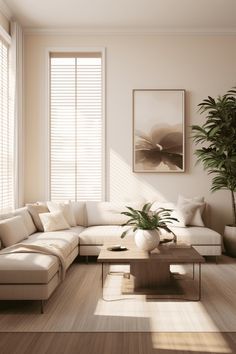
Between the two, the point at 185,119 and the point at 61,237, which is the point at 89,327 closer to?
the point at 61,237

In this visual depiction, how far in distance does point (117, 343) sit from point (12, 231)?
6.98 feet

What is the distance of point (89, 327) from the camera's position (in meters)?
3.23

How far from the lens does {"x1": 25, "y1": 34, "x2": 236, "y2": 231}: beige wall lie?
6582mm

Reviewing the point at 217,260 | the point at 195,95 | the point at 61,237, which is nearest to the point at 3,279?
the point at 61,237

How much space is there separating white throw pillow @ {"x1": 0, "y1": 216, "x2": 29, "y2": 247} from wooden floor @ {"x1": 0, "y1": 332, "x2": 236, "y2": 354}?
5.01ft

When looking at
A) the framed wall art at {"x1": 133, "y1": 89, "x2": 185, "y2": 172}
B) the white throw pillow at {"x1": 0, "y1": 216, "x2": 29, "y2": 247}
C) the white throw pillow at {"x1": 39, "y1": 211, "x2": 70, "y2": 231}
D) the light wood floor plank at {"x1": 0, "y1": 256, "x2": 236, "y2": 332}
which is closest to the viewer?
the light wood floor plank at {"x1": 0, "y1": 256, "x2": 236, "y2": 332}

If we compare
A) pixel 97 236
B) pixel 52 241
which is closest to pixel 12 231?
pixel 52 241

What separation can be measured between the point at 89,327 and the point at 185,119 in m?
4.15

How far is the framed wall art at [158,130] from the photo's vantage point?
6555 millimetres

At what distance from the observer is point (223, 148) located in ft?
19.4

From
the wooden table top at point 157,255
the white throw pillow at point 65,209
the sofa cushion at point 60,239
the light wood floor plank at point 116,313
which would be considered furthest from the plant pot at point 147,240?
the white throw pillow at point 65,209

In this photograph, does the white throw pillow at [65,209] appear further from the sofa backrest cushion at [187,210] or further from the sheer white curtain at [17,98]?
the sofa backrest cushion at [187,210]

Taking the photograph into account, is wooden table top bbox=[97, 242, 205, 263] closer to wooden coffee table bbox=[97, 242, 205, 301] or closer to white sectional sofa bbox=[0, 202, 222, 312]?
wooden coffee table bbox=[97, 242, 205, 301]

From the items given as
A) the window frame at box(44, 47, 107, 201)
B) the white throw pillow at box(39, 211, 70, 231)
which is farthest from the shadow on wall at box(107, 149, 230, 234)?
the white throw pillow at box(39, 211, 70, 231)
